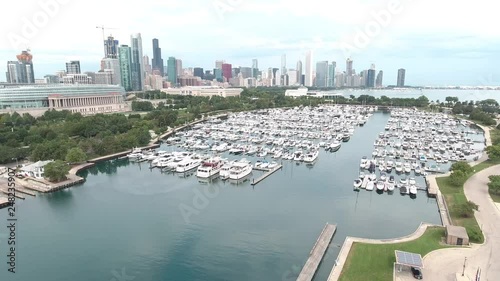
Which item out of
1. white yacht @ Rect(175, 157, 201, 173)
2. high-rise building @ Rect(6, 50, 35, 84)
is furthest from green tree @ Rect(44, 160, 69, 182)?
high-rise building @ Rect(6, 50, 35, 84)

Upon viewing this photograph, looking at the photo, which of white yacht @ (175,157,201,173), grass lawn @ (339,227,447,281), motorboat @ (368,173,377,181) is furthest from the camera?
white yacht @ (175,157,201,173)

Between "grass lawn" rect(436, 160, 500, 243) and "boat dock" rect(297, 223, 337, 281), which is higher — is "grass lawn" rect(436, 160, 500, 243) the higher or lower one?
the higher one

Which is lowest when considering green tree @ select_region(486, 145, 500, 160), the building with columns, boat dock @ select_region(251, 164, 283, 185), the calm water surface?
the calm water surface

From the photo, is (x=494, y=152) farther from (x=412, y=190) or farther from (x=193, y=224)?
(x=193, y=224)

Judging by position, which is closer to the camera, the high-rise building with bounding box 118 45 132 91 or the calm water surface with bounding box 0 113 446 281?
the calm water surface with bounding box 0 113 446 281

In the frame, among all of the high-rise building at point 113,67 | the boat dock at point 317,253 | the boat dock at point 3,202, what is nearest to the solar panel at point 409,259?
the boat dock at point 317,253

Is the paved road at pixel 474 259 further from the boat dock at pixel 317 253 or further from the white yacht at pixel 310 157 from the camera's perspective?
the white yacht at pixel 310 157

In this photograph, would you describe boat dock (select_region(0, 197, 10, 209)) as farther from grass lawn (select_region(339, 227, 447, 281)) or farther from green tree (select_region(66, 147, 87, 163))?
grass lawn (select_region(339, 227, 447, 281))
